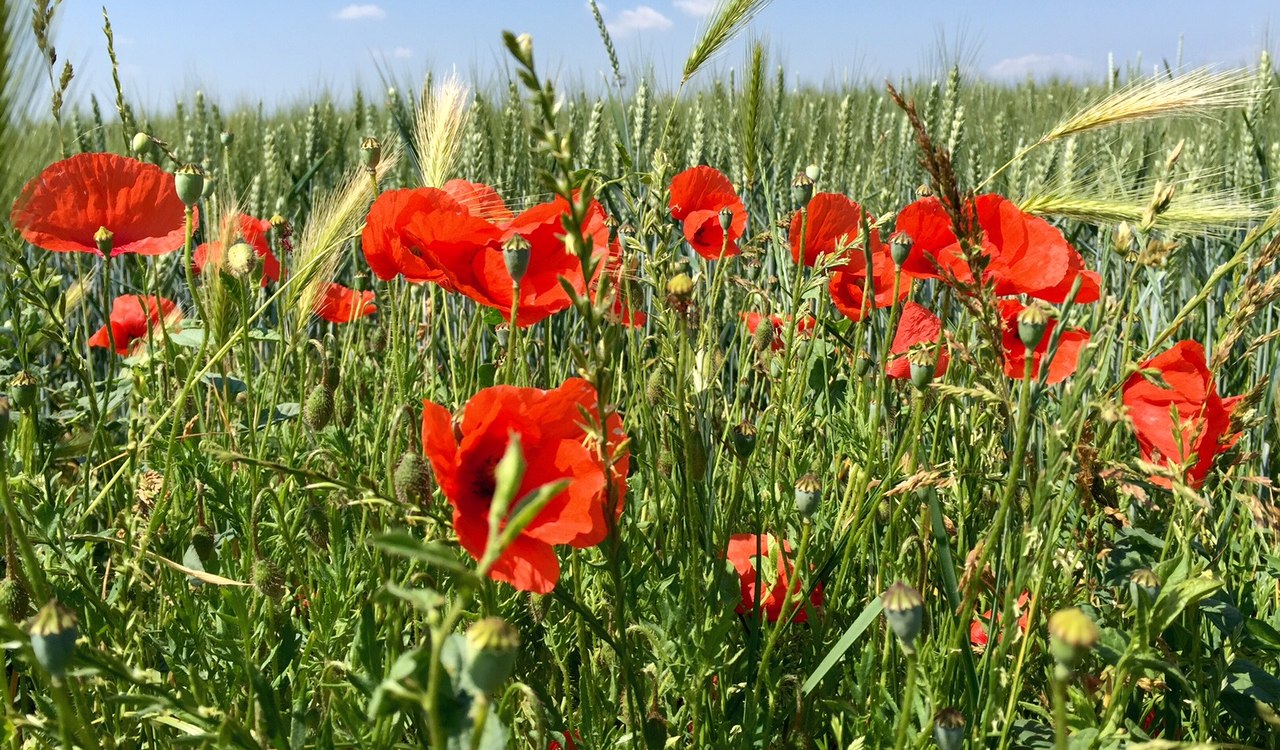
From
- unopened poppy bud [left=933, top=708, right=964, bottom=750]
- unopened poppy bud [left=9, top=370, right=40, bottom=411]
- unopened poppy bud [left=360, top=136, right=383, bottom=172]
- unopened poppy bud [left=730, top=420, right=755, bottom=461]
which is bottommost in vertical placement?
unopened poppy bud [left=933, top=708, right=964, bottom=750]

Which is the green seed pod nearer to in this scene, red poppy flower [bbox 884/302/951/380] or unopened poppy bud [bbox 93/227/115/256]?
unopened poppy bud [bbox 93/227/115/256]

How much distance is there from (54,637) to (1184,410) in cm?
103

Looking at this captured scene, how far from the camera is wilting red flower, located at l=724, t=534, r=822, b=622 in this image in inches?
44.6

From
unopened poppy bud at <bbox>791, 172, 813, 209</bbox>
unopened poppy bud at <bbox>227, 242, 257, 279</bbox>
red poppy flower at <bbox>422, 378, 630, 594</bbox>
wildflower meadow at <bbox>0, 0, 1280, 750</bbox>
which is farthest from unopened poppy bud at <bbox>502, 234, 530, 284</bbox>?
unopened poppy bud at <bbox>791, 172, 813, 209</bbox>

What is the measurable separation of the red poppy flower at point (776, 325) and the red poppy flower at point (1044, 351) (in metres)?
0.32

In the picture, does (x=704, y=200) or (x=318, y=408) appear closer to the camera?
(x=318, y=408)

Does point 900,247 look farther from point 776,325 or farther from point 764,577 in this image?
point 776,325

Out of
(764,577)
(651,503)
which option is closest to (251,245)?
(651,503)

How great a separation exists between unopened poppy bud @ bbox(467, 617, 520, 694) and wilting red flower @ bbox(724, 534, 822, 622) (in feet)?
2.03

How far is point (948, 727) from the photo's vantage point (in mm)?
694

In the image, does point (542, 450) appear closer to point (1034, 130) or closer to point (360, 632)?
point (360, 632)

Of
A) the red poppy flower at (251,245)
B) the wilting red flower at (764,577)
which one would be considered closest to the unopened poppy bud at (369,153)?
the red poppy flower at (251,245)

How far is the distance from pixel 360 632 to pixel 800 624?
59cm

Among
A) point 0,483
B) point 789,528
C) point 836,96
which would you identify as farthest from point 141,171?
point 836,96
